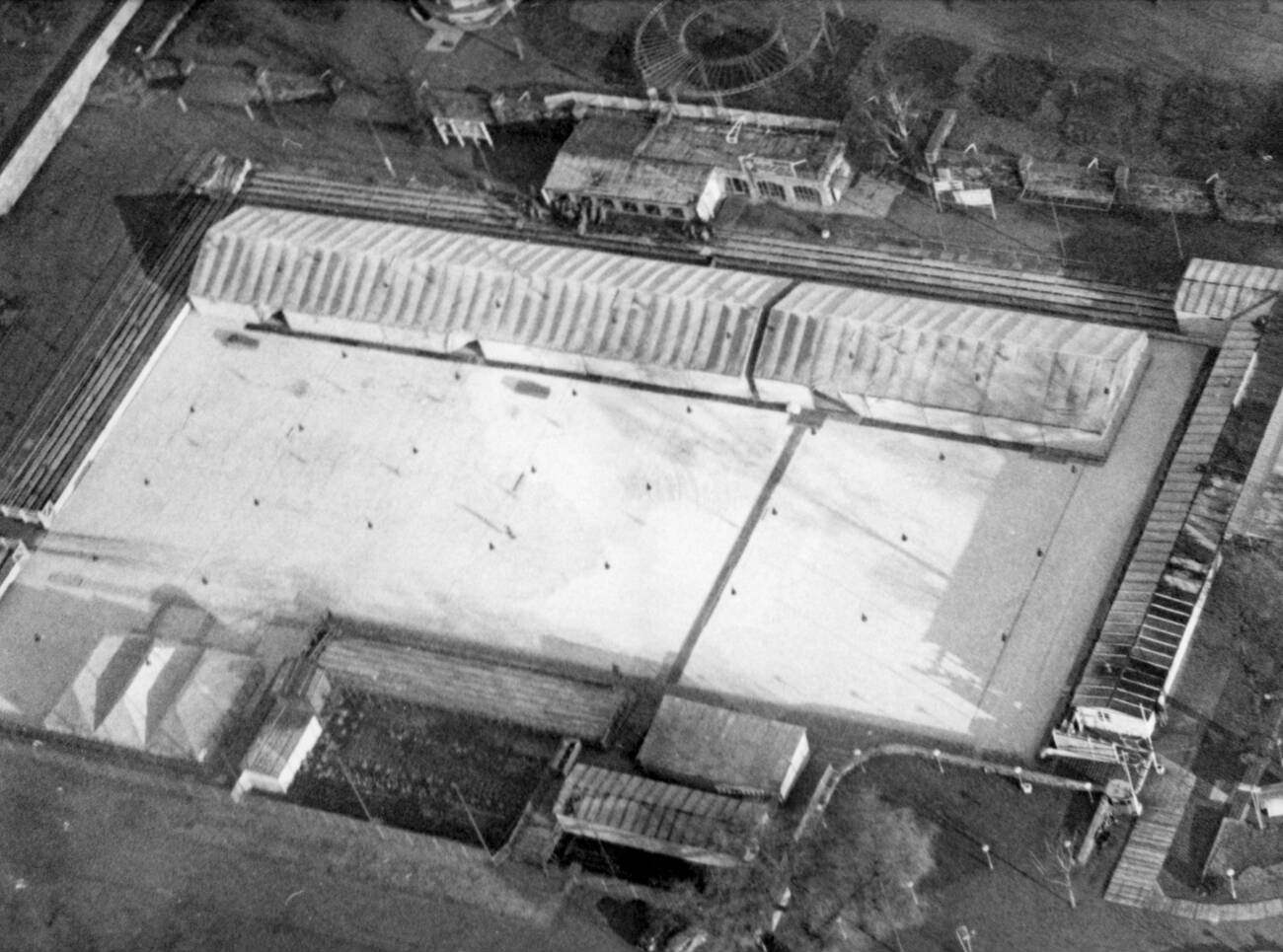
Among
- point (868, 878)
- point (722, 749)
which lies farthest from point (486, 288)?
point (868, 878)

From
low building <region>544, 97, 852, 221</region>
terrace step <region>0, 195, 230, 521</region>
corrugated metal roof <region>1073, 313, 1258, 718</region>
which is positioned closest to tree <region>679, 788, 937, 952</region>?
corrugated metal roof <region>1073, 313, 1258, 718</region>

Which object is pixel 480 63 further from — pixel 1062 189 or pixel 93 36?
pixel 1062 189

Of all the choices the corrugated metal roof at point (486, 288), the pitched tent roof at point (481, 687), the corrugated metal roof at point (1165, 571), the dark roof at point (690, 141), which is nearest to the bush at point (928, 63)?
the dark roof at point (690, 141)

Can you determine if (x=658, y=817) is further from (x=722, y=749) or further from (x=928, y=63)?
(x=928, y=63)

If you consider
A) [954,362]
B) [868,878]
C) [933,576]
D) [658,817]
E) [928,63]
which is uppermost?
[928,63]

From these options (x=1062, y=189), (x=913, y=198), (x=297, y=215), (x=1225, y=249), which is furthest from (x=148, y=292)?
(x=1225, y=249)

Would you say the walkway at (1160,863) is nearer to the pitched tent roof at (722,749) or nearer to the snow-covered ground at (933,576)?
the snow-covered ground at (933,576)

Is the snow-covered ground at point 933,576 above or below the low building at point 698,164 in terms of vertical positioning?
below
